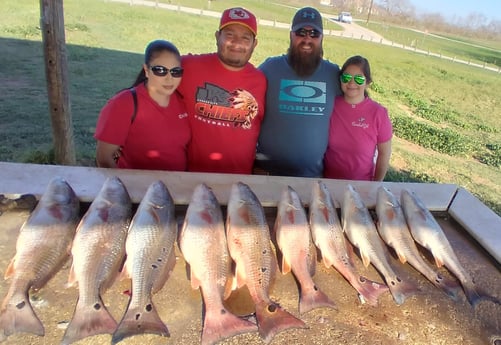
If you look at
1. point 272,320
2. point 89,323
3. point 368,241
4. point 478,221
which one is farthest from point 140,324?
point 478,221

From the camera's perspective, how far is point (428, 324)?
2.20 m

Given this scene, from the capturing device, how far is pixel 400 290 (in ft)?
7.78

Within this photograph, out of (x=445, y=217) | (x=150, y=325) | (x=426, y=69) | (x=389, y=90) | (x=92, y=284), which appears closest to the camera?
(x=150, y=325)

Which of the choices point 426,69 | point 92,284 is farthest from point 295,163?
point 426,69

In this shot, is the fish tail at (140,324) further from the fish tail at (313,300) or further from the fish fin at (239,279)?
the fish tail at (313,300)

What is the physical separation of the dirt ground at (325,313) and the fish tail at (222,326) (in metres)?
0.04

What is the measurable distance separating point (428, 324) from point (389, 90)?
17.1 m

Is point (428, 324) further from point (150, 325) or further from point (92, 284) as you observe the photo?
point (92, 284)

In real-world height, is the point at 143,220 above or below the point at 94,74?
above

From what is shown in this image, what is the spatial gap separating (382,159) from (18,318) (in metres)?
3.32

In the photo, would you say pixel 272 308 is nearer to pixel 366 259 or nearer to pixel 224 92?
pixel 366 259

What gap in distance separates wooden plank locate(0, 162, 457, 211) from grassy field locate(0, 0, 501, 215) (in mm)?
3106

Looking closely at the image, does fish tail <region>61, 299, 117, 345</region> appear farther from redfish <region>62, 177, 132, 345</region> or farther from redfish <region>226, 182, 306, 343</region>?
redfish <region>226, 182, 306, 343</region>

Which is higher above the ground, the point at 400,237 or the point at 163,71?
the point at 163,71
